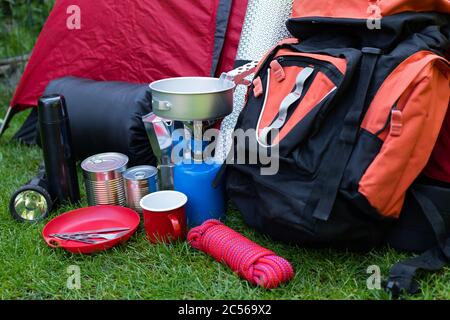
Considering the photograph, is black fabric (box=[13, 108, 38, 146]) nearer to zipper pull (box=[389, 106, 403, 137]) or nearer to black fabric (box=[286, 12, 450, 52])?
black fabric (box=[286, 12, 450, 52])

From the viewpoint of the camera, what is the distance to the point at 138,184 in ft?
5.91

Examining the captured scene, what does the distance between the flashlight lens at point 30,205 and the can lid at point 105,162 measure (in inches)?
7.1

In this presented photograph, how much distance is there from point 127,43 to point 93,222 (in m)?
0.80

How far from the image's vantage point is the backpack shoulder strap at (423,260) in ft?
4.43

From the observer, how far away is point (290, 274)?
4.71 feet

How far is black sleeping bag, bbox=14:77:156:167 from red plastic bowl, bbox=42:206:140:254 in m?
0.26

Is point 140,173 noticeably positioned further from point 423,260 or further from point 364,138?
point 423,260

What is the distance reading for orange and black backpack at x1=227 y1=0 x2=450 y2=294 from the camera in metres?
1.37

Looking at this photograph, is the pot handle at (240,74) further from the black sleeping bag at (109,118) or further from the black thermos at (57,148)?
the black thermos at (57,148)

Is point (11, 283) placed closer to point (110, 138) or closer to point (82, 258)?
point (82, 258)

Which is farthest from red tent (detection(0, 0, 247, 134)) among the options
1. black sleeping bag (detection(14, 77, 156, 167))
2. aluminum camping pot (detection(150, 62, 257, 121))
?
aluminum camping pot (detection(150, 62, 257, 121))

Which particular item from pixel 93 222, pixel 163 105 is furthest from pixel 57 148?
pixel 163 105
